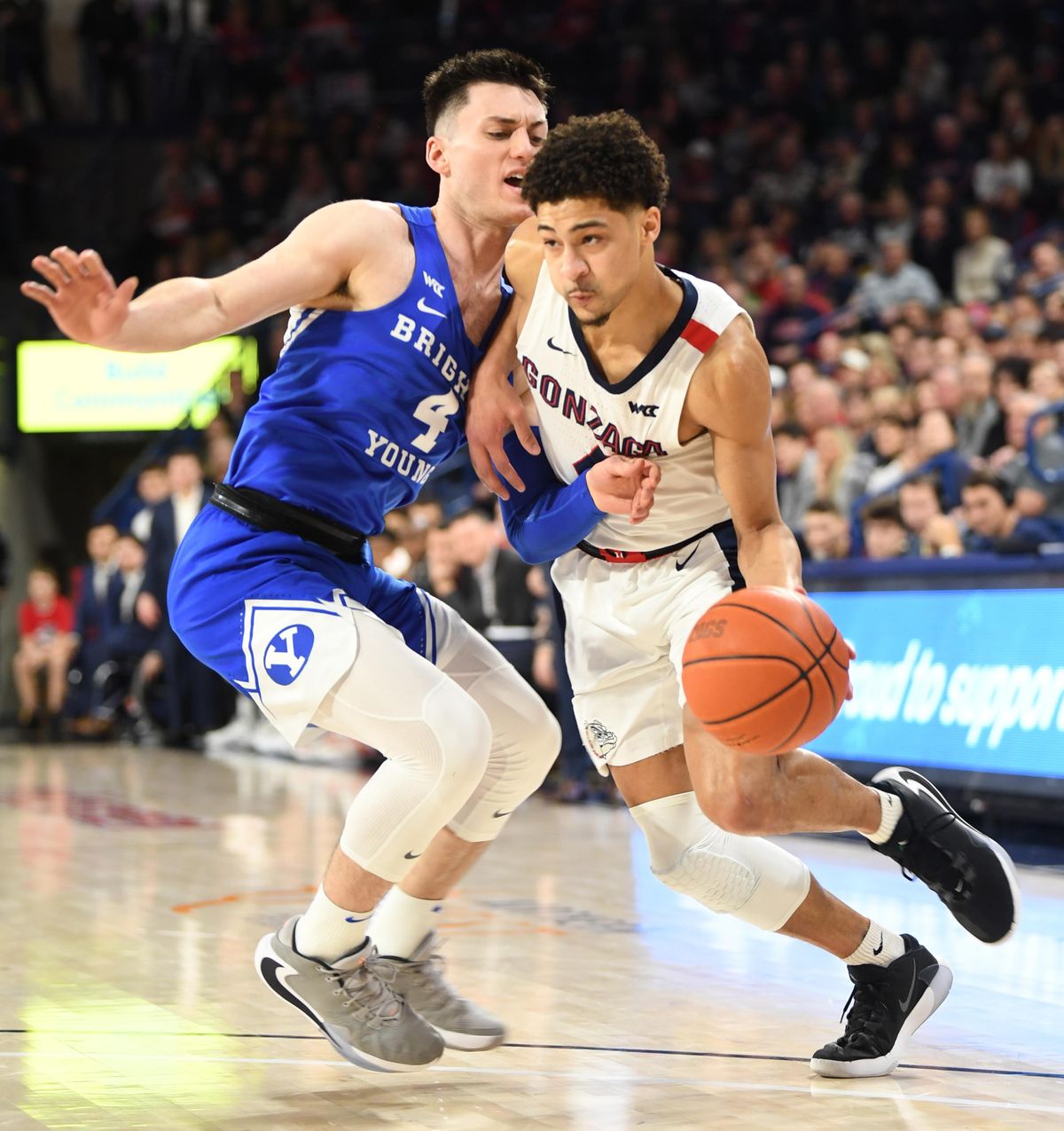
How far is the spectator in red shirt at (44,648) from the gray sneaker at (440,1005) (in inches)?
419

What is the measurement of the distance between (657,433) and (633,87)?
12737 mm

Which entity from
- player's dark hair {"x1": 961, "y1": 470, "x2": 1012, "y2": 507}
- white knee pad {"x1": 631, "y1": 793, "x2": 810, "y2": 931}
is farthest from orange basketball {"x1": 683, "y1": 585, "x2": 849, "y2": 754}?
player's dark hair {"x1": 961, "y1": 470, "x2": 1012, "y2": 507}

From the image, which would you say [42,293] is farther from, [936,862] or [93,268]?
[936,862]

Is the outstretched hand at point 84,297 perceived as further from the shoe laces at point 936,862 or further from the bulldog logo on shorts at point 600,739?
the shoe laces at point 936,862

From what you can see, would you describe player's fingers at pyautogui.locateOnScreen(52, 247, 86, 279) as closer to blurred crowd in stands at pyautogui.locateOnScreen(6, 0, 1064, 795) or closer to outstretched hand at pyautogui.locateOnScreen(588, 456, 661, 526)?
outstretched hand at pyautogui.locateOnScreen(588, 456, 661, 526)

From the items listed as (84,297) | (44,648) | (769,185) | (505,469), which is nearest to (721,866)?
(505,469)

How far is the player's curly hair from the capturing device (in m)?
3.49

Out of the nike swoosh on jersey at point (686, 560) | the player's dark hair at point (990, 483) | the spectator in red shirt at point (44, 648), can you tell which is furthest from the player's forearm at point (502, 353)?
the spectator in red shirt at point (44, 648)

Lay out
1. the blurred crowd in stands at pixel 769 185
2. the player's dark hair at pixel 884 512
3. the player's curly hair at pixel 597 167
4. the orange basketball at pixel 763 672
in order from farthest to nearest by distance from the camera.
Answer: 1. the blurred crowd in stands at pixel 769 185
2. the player's dark hair at pixel 884 512
3. the player's curly hair at pixel 597 167
4. the orange basketball at pixel 763 672

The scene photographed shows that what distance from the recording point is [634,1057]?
3.90m

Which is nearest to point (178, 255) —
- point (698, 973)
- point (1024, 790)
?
point (1024, 790)

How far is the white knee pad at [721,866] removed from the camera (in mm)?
3779

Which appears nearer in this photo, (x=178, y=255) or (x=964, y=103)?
(x=964, y=103)

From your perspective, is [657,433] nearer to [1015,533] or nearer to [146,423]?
[1015,533]
